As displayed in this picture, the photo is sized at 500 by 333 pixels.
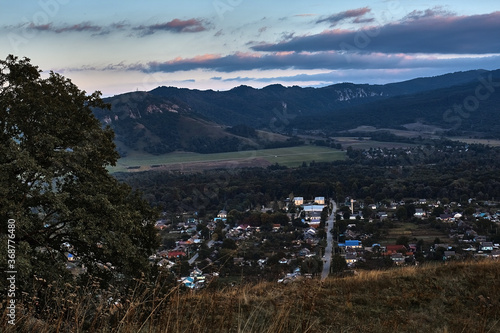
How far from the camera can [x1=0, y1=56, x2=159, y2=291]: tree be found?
363 inches

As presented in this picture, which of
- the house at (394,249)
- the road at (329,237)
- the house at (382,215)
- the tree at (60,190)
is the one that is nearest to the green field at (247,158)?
the road at (329,237)

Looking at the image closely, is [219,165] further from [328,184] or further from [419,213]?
[419,213]

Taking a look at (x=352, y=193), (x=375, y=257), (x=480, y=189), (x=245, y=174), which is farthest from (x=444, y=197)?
(x=245, y=174)

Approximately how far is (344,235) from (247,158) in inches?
3662

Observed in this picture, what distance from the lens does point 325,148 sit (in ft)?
491

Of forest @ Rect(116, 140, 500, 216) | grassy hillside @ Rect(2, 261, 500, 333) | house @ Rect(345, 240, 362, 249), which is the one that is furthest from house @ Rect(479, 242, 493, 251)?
forest @ Rect(116, 140, 500, 216)

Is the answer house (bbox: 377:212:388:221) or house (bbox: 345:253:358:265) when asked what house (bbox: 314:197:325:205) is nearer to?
house (bbox: 377:212:388:221)

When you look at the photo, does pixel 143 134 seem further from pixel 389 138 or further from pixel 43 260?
pixel 43 260

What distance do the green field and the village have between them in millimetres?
60253

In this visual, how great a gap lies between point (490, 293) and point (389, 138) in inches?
6412

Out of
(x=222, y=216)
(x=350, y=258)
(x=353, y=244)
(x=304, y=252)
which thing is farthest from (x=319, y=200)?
(x=350, y=258)

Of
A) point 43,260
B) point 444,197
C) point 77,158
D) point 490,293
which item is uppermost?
point 77,158

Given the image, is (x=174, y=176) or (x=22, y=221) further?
(x=174, y=176)

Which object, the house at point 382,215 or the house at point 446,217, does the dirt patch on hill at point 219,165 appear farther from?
the house at point 446,217
